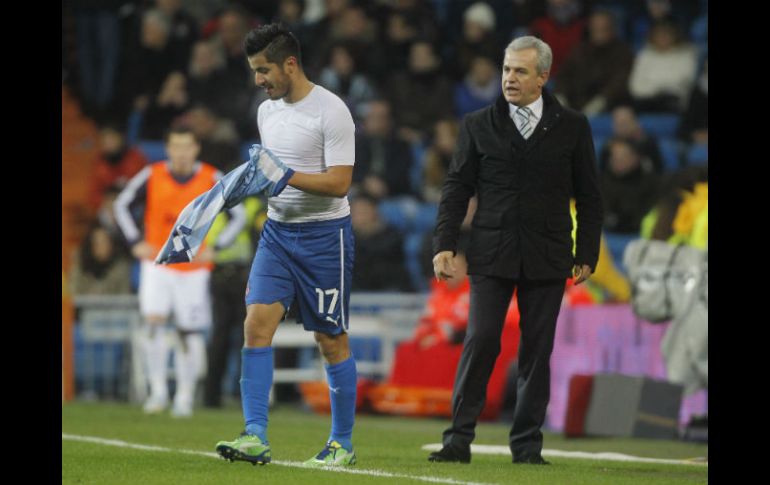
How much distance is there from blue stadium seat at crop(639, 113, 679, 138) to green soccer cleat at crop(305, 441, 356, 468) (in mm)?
10890

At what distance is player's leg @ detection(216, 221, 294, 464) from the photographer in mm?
7754

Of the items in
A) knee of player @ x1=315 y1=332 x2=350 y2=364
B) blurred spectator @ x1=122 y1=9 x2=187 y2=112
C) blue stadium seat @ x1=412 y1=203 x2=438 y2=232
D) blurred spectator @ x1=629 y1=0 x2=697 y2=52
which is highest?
blurred spectator @ x1=629 y1=0 x2=697 y2=52

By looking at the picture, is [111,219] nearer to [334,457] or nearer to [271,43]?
[334,457]


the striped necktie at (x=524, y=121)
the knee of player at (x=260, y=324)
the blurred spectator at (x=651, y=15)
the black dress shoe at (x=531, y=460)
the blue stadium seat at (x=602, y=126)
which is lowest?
the black dress shoe at (x=531, y=460)

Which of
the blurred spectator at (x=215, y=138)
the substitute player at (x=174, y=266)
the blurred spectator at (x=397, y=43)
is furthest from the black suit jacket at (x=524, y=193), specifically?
the blurred spectator at (x=397, y=43)

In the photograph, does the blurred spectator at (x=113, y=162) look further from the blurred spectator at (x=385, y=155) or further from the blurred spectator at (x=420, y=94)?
the blurred spectator at (x=420, y=94)

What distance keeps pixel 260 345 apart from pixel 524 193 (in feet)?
5.17

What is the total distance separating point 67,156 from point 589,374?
7.46 meters

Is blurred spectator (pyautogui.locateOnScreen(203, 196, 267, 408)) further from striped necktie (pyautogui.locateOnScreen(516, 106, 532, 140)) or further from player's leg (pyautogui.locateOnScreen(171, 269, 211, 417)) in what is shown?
striped necktie (pyautogui.locateOnScreen(516, 106, 532, 140))

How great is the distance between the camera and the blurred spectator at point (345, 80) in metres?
19.7

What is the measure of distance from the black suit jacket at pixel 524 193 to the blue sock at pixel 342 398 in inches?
30.3

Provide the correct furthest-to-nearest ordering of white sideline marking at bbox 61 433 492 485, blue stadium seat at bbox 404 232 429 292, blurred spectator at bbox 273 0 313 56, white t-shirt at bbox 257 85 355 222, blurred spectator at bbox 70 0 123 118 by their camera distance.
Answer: blurred spectator at bbox 273 0 313 56, blurred spectator at bbox 70 0 123 118, blue stadium seat at bbox 404 232 429 292, white t-shirt at bbox 257 85 355 222, white sideline marking at bbox 61 433 492 485

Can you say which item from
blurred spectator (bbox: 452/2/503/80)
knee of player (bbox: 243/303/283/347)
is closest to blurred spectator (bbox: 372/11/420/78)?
blurred spectator (bbox: 452/2/503/80)

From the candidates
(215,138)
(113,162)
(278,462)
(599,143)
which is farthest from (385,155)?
(278,462)
